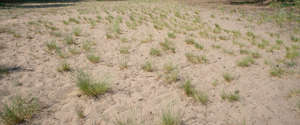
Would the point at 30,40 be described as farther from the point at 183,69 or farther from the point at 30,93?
the point at 183,69

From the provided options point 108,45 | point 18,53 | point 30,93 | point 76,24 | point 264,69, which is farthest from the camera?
point 76,24

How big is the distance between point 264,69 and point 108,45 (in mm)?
4803

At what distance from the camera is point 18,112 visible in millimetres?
2365

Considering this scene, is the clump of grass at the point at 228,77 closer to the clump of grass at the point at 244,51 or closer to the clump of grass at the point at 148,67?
the clump of grass at the point at 148,67

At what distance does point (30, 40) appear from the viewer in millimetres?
5938

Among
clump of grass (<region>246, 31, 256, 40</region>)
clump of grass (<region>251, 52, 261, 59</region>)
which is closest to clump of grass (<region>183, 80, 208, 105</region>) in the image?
clump of grass (<region>251, 52, 261, 59</region>)

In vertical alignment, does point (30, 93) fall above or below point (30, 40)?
below

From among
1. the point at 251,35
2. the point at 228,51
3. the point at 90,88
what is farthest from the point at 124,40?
the point at 251,35

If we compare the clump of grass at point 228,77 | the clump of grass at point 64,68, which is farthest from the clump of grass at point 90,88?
the clump of grass at point 228,77

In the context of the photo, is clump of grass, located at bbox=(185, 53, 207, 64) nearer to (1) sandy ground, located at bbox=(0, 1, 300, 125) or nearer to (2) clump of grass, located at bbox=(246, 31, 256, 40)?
(1) sandy ground, located at bbox=(0, 1, 300, 125)

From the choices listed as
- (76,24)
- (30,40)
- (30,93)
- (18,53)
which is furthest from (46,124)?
(76,24)

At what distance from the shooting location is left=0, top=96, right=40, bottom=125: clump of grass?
2277 mm

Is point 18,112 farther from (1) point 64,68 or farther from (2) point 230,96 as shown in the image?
(2) point 230,96

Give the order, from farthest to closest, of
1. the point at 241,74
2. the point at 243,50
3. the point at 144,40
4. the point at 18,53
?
the point at 144,40, the point at 243,50, the point at 18,53, the point at 241,74
